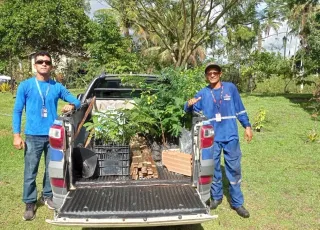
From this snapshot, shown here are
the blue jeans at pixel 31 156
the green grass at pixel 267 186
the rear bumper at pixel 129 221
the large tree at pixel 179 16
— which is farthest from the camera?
the large tree at pixel 179 16

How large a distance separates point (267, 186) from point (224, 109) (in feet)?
5.84

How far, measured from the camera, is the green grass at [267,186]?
4.30 metres

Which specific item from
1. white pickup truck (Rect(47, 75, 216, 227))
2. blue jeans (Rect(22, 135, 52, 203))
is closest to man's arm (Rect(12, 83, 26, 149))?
blue jeans (Rect(22, 135, 52, 203))

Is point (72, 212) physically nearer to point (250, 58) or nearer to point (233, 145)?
point (233, 145)

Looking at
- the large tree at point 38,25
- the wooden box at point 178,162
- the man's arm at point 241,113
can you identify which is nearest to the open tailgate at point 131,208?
the wooden box at point 178,162

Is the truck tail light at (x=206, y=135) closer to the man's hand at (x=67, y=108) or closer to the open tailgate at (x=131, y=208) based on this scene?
the open tailgate at (x=131, y=208)

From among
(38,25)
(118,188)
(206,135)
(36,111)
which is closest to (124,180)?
(118,188)

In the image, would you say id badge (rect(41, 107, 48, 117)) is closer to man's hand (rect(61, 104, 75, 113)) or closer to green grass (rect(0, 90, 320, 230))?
man's hand (rect(61, 104, 75, 113))

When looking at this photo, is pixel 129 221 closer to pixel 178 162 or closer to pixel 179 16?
pixel 178 162

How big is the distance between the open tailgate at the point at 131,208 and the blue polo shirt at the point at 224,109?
3.61 feet

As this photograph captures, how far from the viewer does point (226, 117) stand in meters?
4.41

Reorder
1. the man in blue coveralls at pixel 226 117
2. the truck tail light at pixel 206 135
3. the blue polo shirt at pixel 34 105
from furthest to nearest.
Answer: the man in blue coveralls at pixel 226 117, the blue polo shirt at pixel 34 105, the truck tail light at pixel 206 135

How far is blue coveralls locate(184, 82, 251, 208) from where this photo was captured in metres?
4.41

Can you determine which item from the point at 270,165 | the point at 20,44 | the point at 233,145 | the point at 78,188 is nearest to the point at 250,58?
the point at 20,44
